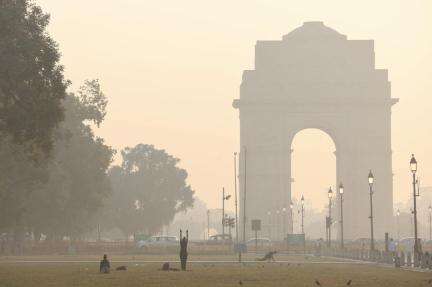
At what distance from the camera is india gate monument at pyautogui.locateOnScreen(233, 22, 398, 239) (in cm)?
12756

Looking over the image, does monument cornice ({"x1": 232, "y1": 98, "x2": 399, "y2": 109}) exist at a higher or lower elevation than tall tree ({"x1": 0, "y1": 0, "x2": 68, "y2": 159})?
higher

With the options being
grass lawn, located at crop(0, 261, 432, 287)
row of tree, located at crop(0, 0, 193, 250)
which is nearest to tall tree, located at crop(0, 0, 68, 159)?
row of tree, located at crop(0, 0, 193, 250)

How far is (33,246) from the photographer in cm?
8219

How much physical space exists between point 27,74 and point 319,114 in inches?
3499

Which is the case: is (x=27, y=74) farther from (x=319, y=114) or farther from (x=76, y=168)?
(x=319, y=114)

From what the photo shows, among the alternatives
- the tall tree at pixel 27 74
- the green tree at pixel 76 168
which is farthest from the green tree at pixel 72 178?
the tall tree at pixel 27 74

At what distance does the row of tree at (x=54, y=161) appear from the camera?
4200cm

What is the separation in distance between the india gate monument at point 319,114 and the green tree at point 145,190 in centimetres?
2073

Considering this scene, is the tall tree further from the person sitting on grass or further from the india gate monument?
the india gate monument

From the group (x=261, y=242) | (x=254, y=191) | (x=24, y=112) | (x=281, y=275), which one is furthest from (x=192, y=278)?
(x=254, y=191)

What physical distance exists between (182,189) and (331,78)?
136 ft

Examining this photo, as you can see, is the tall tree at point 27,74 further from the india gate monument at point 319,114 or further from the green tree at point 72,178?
the india gate monument at point 319,114

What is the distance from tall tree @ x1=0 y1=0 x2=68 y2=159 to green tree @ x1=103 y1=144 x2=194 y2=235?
308 feet

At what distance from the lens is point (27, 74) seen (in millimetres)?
41594
